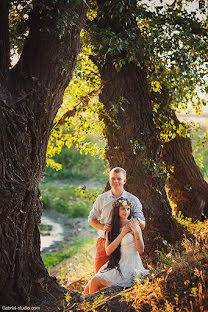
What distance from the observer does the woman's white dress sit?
496 cm

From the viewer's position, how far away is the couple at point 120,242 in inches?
198

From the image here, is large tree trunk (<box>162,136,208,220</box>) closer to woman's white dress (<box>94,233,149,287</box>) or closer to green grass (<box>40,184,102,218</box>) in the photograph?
woman's white dress (<box>94,233,149,287</box>)

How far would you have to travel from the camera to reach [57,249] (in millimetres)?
14523

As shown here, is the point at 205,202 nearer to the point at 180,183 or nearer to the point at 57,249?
the point at 180,183

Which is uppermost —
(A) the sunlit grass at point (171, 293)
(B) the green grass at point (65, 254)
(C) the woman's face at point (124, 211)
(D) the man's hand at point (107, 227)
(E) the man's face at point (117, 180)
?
(E) the man's face at point (117, 180)

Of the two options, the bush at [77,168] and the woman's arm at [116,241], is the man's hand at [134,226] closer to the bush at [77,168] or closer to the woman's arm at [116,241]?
the woman's arm at [116,241]

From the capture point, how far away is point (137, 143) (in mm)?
7199

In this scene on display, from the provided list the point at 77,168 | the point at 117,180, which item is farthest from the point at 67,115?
the point at 77,168

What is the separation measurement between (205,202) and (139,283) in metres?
5.33

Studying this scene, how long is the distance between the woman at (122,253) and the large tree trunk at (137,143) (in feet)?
6.77

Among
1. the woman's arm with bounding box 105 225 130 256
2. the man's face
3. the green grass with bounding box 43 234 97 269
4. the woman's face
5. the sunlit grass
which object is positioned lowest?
the green grass with bounding box 43 234 97 269

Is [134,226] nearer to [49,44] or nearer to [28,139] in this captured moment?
[28,139]

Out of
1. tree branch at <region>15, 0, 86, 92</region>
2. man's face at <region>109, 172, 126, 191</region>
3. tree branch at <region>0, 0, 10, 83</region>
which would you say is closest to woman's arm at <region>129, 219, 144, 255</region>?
man's face at <region>109, 172, 126, 191</region>

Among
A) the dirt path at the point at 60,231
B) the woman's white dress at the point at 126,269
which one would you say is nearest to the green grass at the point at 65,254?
the dirt path at the point at 60,231
